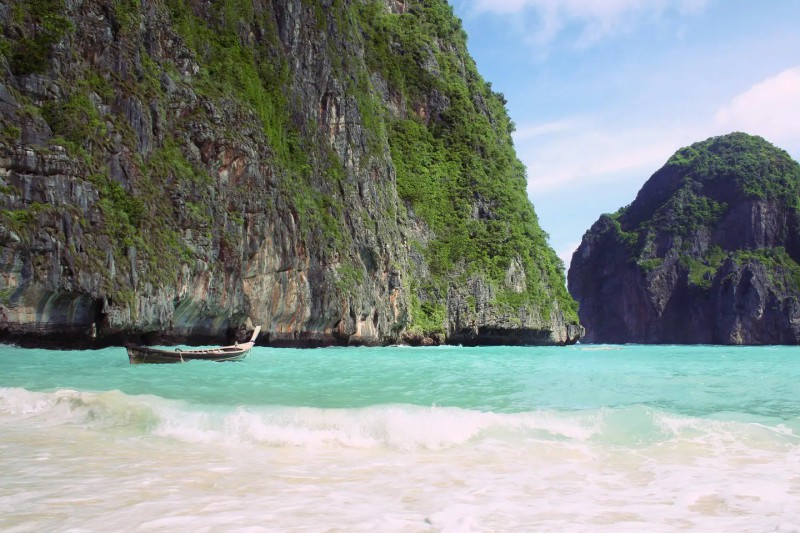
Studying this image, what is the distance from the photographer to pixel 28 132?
72.2 ft

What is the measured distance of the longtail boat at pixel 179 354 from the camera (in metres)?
19.1

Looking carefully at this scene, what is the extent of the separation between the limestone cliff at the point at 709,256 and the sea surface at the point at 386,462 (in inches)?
3918

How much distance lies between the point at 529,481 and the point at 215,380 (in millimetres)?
10582

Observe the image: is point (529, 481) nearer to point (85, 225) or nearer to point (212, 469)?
point (212, 469)

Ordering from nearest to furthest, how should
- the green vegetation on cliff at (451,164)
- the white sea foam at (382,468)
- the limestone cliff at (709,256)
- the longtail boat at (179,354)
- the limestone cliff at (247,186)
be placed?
the white sea foam at (382,468), the longtail boat at (179,354), the limestone cliff at (247,186), the green vegetation on cliff at (451,164), the limestone cliff at (709,256)

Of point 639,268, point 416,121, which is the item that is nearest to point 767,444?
point 416,121

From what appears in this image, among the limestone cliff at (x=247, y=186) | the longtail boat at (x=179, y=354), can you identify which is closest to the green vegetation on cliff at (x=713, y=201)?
the limestone cliff at (x=247, y=186)

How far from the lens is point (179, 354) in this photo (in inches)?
802

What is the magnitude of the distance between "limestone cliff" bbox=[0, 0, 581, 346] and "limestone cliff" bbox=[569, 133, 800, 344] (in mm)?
52665

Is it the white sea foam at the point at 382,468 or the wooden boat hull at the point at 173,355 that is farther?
the wooden boat hull at the point at 173,355

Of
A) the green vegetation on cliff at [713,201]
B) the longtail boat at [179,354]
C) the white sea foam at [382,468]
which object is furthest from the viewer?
the green vegetation on cliff at [713,201]

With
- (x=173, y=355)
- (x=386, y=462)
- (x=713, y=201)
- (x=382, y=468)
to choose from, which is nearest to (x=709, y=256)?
(x=713, y=201)

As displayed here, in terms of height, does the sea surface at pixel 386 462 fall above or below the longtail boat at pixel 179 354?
below

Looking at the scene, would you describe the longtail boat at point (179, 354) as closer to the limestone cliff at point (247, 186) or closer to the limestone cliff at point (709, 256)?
the limestone cliff at point (247, 186)
